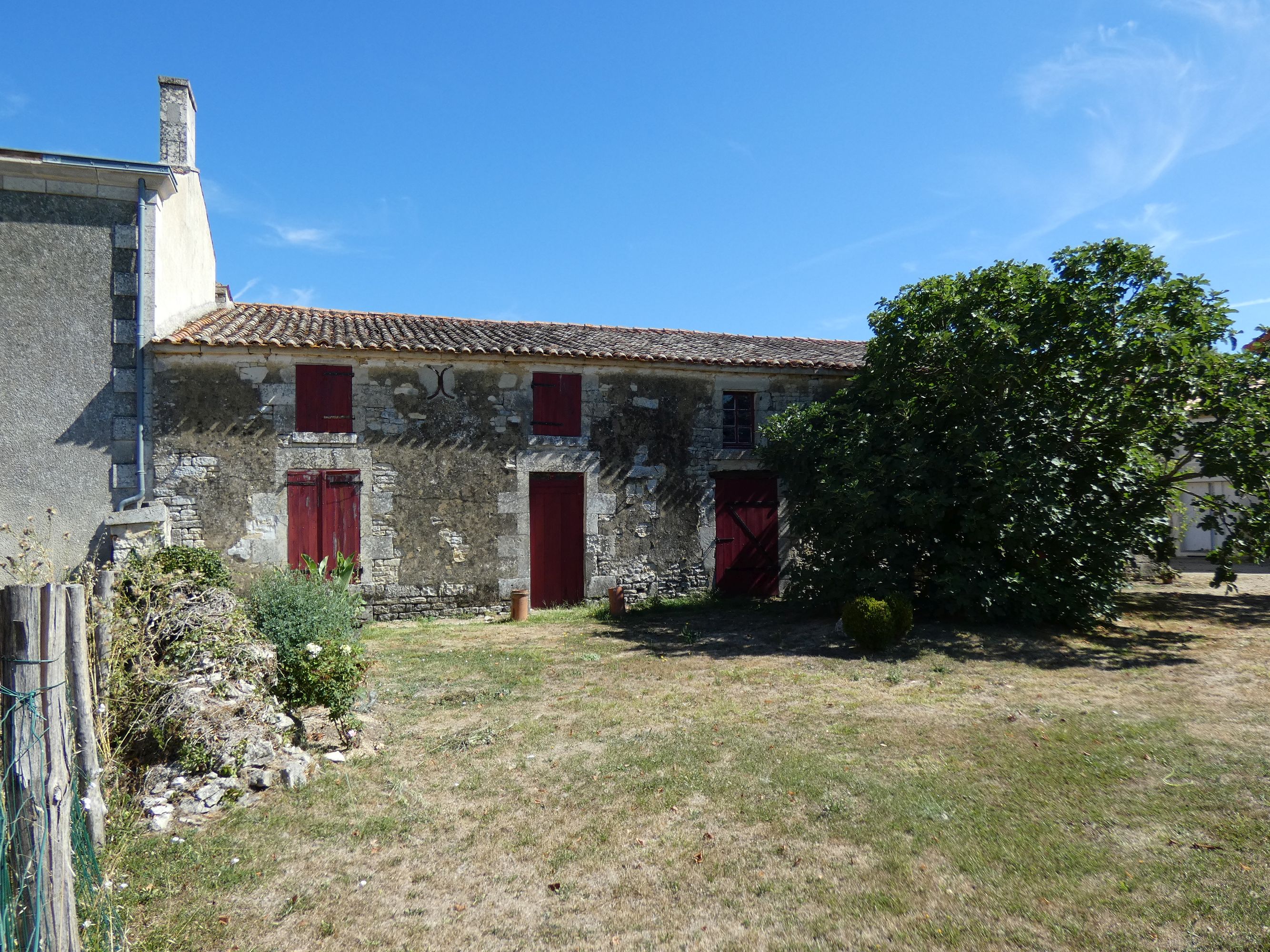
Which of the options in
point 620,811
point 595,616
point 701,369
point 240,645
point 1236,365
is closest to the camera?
point 620,811

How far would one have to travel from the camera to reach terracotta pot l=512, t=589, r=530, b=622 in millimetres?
11148

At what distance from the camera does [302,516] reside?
1058cm

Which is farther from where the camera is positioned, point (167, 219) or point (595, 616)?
point (595, 616)

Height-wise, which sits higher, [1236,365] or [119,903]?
[1236,365]

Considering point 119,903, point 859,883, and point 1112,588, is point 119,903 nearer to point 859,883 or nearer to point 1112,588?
point 859,883

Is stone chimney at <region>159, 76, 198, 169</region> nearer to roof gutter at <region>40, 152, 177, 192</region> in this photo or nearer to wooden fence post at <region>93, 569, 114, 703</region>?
roof gutter at <region>40, 152, 177, 192</region>

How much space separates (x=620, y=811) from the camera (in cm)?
436

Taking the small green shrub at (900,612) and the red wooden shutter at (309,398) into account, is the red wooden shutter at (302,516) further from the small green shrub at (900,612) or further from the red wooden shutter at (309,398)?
the small green shrub at (900,612)

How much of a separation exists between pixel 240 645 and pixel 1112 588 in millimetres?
9894

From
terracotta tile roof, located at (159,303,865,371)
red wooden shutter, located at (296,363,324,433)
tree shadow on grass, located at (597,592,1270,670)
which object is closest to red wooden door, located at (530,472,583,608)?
tree shadow on grass, located at (597,592,1270,670)

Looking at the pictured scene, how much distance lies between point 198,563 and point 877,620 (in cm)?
811

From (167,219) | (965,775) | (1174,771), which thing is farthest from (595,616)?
(167,219)

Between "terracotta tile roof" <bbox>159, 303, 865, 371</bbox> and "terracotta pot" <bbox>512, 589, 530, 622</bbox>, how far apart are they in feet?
12.7

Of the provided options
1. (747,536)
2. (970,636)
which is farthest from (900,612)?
(747,536)
